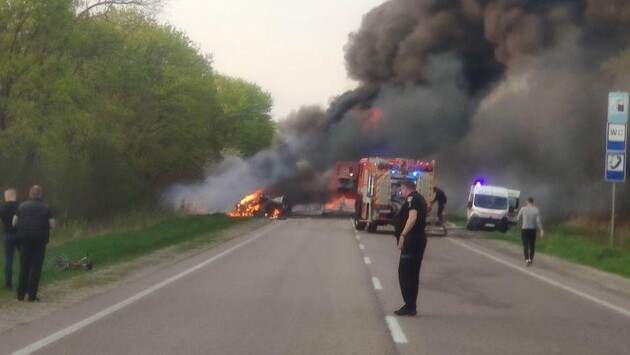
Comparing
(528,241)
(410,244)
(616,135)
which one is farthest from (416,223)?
(616,135)

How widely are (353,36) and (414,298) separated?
45.4 metres

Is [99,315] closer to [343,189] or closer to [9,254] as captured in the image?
[9,254]

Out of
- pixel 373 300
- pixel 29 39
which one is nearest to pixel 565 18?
pixel 29 39

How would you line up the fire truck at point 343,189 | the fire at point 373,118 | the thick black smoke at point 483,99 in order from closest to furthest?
the thick black smoke at point 483,99, the fire truck at point 343,189, the fire at point 373,118

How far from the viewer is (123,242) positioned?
108 ft

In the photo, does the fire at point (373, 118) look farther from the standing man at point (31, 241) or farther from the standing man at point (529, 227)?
the standing man at point (31, 241)

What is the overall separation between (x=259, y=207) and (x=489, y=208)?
52.4ft

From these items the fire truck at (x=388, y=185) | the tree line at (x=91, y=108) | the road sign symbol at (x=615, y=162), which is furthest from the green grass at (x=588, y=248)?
the tree line at (x=91, y=108)

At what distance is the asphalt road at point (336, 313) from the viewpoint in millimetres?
12648

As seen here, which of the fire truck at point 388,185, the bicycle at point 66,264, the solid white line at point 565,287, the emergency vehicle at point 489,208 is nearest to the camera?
the solid white line at point 565,287

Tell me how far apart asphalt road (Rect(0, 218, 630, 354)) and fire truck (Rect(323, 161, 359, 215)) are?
27073mm

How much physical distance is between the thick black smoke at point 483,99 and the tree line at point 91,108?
23.6 feet

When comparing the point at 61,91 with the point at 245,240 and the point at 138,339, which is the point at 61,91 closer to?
the point at 245,240

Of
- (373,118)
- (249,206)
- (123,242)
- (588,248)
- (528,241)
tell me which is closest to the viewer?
(528,241)
